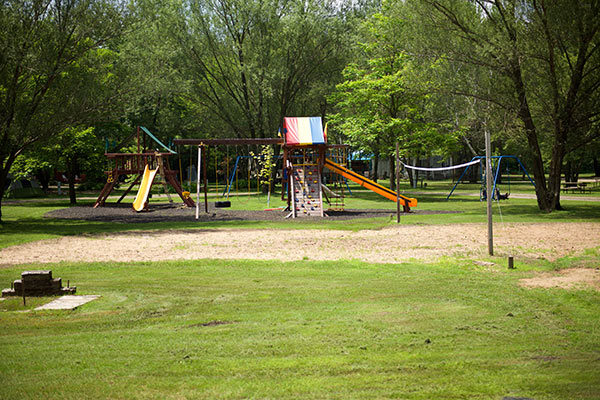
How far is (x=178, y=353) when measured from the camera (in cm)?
561

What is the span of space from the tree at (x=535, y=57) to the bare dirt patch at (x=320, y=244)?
7.52 m

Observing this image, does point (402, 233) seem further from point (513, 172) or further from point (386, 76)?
point (513, 172)

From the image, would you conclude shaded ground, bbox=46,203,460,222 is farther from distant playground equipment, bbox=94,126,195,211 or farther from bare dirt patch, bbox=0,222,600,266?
bare dirt patch, bbox=0,222,600,266

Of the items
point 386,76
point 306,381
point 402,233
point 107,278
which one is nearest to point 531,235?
point 402,233

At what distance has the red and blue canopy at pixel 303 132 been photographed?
26.8 metres

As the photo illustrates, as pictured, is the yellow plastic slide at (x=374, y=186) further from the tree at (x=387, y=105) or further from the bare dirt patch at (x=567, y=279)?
the bare dirt patch at (x=567, y=279)

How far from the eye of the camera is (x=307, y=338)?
20.0 feet

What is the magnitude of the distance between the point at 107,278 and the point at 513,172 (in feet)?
283

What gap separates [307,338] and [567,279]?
18.1 feet

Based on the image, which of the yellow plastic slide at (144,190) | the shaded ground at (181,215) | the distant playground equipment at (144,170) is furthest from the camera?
the distant playground equipment at (144,170)

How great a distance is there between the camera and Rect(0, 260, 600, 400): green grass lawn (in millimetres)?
4746

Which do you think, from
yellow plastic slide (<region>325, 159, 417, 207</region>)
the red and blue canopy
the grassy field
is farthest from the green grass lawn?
the red and blue canopy

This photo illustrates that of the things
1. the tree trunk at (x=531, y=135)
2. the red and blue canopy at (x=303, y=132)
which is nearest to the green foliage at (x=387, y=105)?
the red and blue canopy at (x=303, y=132)

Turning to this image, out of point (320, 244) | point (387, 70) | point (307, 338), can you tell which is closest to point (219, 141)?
point (320, 244)
